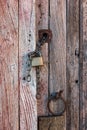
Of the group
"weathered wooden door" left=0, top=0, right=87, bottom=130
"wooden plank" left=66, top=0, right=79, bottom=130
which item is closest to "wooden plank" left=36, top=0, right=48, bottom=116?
"weathered wooden door" left=0, top=0, right=87, bottom=130

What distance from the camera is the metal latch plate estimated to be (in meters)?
1.62

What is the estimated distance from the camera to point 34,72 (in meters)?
1.60

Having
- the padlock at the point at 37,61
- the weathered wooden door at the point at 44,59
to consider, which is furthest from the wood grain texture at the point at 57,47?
the padlock at the point at 37,61

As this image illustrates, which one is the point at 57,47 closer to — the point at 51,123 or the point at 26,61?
the point at 26,61

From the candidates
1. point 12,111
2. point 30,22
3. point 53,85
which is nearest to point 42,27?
point 30,22

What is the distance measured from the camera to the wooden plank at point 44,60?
5.26ft

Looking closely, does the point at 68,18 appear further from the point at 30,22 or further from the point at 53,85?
the point at 53,85

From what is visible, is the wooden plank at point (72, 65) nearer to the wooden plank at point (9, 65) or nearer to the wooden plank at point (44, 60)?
the wooden plank at point (44, 60)

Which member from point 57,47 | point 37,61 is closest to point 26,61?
point 37,61

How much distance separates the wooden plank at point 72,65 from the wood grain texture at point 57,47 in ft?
0.09

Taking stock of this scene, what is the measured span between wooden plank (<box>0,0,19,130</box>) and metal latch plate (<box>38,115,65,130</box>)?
0.41 feet

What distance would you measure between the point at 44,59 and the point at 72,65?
16 centimetres

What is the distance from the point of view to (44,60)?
1.62m

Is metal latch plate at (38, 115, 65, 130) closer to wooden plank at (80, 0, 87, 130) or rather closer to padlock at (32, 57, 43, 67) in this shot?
wooden plank at (80, 0, 87, 130)
